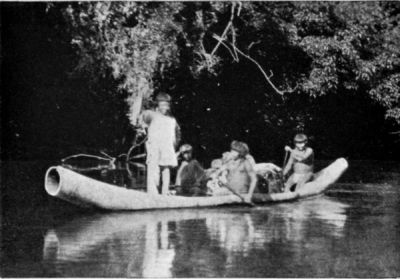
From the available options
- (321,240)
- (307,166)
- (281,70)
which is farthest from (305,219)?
(281,70)

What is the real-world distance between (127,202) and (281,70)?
1265 cm

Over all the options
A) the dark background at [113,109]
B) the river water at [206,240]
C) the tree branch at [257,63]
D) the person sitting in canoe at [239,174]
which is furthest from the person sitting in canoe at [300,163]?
the dark background at [113,109]

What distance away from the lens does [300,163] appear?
12.5 metres

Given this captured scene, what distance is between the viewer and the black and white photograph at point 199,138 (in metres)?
7.01

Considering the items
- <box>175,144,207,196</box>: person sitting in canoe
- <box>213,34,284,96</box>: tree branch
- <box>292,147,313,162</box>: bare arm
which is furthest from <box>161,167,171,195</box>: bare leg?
<box>213,34,284,96</box>: tree branch

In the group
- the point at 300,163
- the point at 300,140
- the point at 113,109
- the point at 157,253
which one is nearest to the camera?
the point at 157,253

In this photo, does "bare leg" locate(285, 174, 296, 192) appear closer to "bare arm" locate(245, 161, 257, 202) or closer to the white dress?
"bare arm" locate(245, 161, 257, 202)

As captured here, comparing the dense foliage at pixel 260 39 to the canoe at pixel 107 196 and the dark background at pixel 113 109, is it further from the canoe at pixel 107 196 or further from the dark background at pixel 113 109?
the canoe at pixel 107 196

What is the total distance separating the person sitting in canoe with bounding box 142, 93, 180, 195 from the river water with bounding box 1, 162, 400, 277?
31.4 inches

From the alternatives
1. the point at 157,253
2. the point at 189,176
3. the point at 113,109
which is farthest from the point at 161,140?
the point at 113,109

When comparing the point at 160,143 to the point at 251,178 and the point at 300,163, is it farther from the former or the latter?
the point at 300,163

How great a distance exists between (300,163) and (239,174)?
208cm

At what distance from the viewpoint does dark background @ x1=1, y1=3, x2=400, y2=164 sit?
21016mm

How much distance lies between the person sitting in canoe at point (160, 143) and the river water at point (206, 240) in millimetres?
797
